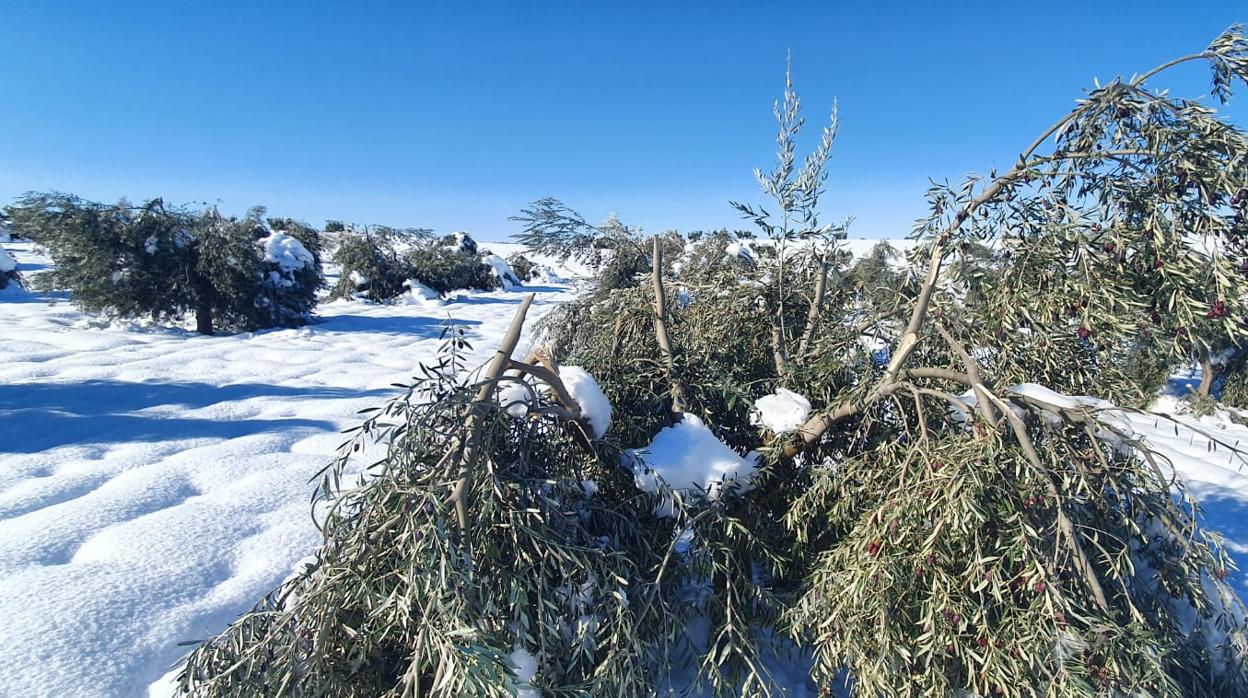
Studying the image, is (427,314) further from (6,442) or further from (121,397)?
(6,442)

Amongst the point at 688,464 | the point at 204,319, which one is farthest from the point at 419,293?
the point at 688,464

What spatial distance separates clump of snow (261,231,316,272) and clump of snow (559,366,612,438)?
11828mm

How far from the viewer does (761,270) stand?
11.0 feet

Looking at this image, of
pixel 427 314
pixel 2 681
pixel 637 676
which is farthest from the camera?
pixel 427 314

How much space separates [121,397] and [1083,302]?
8.40 m

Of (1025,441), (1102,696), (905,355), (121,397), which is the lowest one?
(121,397)

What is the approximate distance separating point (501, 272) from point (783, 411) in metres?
22.2

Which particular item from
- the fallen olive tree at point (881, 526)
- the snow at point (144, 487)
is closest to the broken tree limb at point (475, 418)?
the fallen olive tree at point (881, 526)

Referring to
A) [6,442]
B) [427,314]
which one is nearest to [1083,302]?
[6,442]

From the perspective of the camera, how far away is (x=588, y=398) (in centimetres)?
229

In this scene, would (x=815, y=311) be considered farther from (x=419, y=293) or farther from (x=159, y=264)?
(x=419, y=293)

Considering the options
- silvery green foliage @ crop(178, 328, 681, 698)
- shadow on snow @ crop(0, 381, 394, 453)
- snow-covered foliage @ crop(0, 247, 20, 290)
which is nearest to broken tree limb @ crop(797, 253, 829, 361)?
silvery green foliage @ crop(178, 328, 681, 698)

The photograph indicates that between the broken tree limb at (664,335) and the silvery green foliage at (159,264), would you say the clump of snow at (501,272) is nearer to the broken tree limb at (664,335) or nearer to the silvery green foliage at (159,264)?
the silvery green foliage at (159,264)

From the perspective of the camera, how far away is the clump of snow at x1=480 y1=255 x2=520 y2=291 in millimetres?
23344
